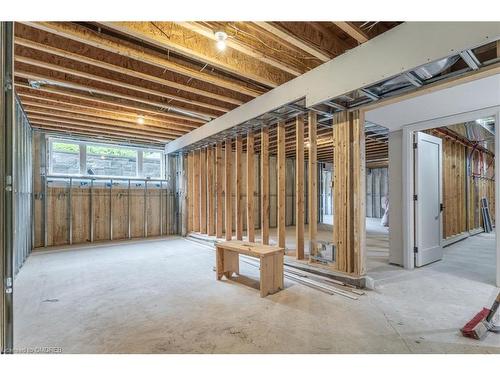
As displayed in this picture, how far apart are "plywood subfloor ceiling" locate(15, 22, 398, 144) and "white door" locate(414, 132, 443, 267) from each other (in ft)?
7.79

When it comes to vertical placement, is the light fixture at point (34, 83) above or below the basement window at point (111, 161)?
above

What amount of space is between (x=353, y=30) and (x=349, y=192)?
179 cm

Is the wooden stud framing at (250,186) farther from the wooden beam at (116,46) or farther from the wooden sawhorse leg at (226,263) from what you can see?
the wooden beam at (116,46)

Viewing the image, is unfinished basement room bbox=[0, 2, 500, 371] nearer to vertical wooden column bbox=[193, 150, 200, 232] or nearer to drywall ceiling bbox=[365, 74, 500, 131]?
drywall ceiling bbox=[365, 74, 500, 131]

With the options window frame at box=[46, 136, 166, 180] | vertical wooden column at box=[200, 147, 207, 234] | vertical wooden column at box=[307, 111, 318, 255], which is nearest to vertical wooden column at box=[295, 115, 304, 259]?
vertical wooden column at box=[307, 111, 318, 255]

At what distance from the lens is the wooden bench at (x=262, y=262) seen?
2.94 m

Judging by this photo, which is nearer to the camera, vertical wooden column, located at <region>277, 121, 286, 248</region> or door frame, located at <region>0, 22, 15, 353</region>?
door frame, located at <region>0, 22, 15, 353</region>

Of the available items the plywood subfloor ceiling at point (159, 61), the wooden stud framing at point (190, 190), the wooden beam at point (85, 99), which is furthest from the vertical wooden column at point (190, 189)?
the plywood subfloor ceiling at point (159, 61)

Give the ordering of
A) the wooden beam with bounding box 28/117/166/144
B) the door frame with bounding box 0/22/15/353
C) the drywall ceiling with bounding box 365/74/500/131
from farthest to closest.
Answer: the wooden beam with bounding box 28/117/166/144 → the drywall ceiling with bounding box 365/74/500/131 → the door frame with bounding box 0/22/15/353

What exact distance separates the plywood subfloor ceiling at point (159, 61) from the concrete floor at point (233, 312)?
2709 millimetres

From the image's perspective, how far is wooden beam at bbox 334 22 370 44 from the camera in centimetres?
226

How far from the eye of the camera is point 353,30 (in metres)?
2.35

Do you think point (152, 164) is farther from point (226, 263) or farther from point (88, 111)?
point (226, 263)

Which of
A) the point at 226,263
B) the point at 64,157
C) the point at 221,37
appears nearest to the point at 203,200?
the point at 226,263
